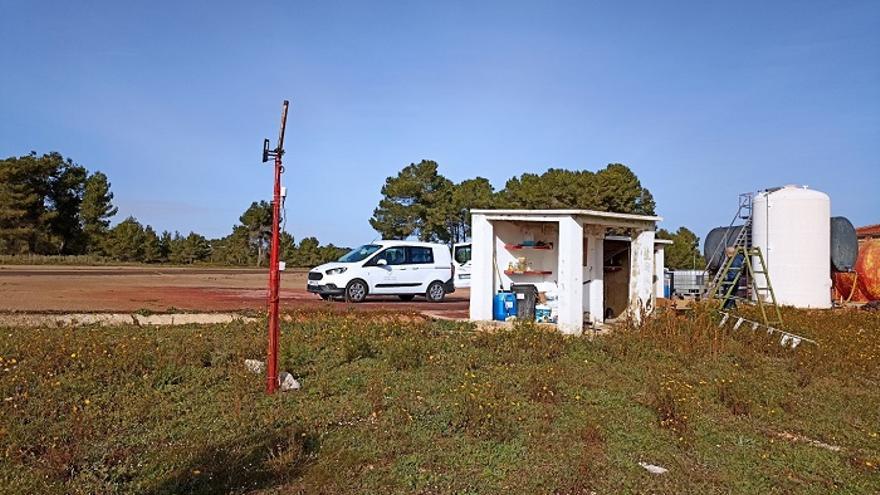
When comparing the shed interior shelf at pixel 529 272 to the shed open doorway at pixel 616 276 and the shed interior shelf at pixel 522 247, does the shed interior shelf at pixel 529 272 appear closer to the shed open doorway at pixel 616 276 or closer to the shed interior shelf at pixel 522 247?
the shed interior shelf at pixel 522 247

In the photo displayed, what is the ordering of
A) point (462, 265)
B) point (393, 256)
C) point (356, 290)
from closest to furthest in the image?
point (356, 290) → point (393, 256) → point (462, 265)

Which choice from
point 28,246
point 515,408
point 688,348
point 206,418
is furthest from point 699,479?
point 28,246

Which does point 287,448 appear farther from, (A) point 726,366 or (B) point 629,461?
(A) point 726,366

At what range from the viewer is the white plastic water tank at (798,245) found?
25.1 metres

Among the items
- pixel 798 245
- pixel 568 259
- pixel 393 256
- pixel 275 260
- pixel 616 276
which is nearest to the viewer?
pixel 275 260

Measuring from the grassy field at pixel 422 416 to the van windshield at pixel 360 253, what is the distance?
847 centimetres

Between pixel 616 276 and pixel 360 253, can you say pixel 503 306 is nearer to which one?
pixel 616 276

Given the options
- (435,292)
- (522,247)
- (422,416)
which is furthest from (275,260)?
(435,292)

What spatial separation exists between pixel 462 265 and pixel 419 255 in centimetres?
654

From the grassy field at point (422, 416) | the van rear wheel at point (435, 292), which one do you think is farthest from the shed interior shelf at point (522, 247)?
the van rear wheel at point (435, 292)

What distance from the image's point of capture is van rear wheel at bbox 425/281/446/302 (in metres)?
21.5

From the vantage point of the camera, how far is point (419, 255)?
21.2m

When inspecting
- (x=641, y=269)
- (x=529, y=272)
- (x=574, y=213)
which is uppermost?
(x=574, y=213)

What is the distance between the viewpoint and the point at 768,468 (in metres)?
6.19
